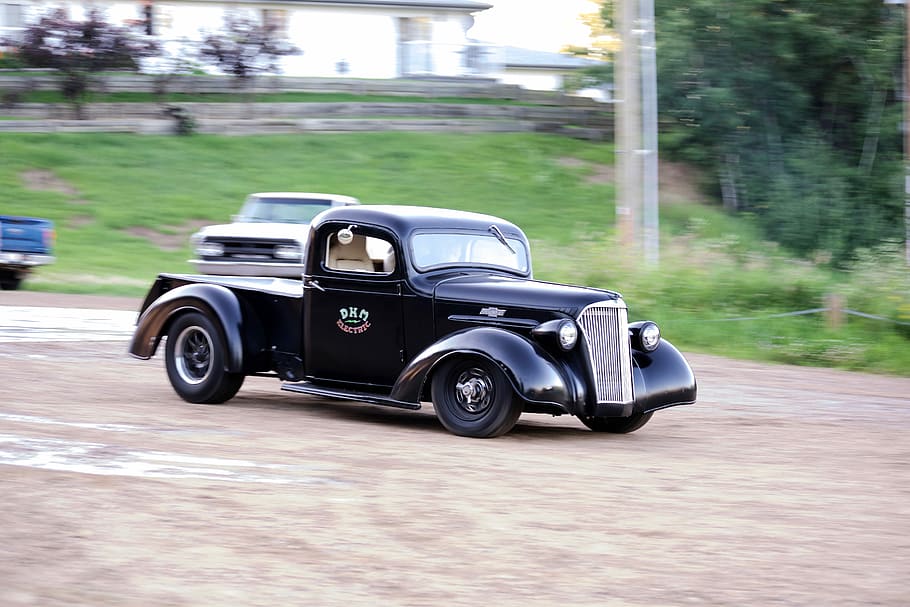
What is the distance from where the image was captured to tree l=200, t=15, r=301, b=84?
39656mm

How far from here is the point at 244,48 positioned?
131ft

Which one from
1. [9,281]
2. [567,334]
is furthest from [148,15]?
[567,334]

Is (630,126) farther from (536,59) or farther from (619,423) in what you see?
(536,59)

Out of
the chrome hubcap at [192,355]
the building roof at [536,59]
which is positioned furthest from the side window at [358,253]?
the building roof at [536,59]

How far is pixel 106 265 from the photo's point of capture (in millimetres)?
27781

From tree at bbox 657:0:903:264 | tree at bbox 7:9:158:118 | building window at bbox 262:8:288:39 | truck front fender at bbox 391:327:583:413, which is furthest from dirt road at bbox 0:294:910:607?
building window at bbox 262:8:288:39

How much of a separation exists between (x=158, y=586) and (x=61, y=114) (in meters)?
36.7

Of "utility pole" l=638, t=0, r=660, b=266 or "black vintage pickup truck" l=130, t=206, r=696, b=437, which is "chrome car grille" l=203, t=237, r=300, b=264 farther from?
"black vintage pickup truck" l=130, t=206, r=696, b=437

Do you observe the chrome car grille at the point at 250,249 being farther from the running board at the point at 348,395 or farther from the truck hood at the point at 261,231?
the running board at the point at 348,395

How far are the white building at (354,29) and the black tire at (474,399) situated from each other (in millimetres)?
36670

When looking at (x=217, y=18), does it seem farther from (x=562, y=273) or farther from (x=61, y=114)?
(x=562, y=273)

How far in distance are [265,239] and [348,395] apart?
11.7 metres

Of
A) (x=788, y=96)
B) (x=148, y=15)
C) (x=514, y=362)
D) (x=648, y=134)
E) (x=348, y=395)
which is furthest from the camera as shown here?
(x=148, y=15)

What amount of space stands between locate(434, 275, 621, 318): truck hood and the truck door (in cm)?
47
